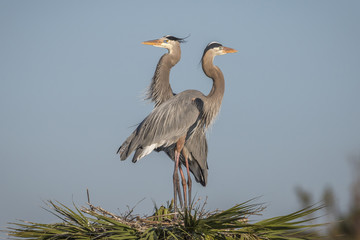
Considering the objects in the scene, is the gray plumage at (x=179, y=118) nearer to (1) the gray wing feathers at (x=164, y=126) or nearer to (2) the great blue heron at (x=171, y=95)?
(1) the gray wing feathers at (x=164, y=126)

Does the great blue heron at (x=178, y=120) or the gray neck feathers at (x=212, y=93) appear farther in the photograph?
the gray neck feathers at (x=212, y=93)

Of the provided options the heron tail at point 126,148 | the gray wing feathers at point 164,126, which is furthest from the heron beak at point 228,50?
the heron tail at point 126,148

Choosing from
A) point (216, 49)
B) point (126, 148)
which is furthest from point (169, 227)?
point (216, 49)

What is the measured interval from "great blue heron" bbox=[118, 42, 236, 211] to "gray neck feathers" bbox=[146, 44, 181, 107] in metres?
0.66

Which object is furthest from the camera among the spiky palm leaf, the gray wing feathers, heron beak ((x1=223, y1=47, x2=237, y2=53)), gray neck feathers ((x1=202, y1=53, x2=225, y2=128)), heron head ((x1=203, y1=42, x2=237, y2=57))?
heron beak ((x1=223, y1=47, x2=237, y2=53))

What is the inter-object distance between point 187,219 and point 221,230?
361 millimetres

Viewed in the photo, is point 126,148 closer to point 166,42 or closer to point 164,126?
point 164,126

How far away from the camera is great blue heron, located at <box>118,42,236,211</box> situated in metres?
6.79

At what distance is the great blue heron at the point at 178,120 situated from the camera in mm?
6785

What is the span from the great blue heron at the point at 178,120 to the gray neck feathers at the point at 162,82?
664 mm

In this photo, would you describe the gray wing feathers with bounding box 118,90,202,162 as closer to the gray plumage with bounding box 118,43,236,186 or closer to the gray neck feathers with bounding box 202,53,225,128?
the gray plumage with bounding box 118,43,236,186

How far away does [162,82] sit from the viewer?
7.94m

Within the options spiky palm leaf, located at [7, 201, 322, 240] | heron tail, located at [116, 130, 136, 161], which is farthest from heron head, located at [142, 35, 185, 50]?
spiky palm leaf, located at [7, 201, 322, 240]

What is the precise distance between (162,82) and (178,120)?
3.89 ft
